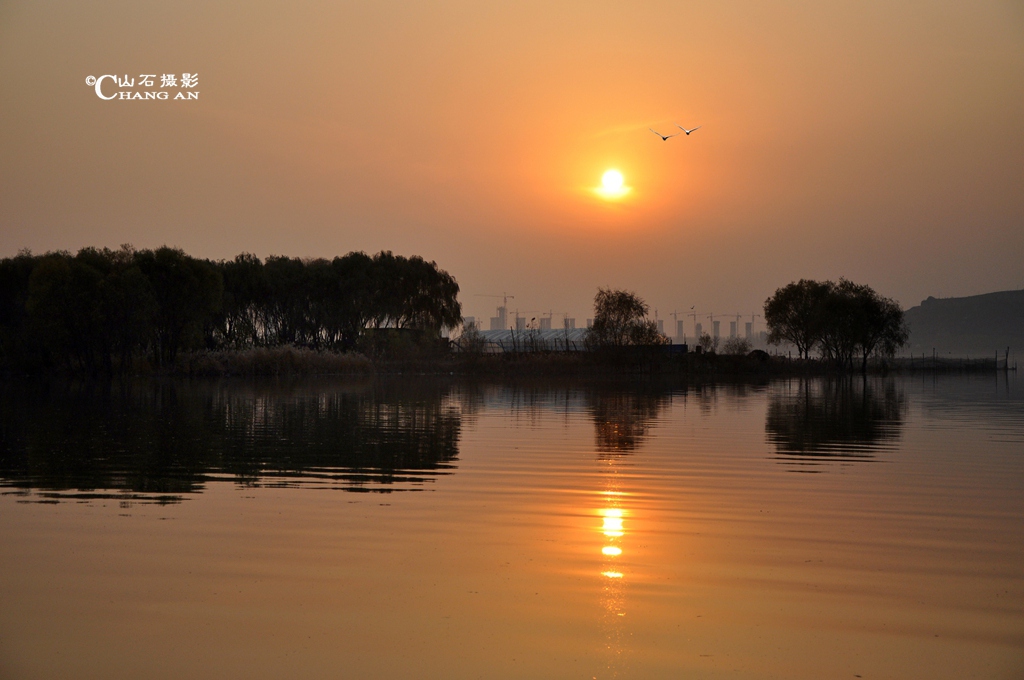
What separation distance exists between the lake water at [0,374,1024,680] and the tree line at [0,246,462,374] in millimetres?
42123

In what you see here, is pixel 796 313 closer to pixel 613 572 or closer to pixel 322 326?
pixel 322 326

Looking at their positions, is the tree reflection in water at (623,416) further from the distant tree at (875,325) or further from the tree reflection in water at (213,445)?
the distant tree at (875,325)

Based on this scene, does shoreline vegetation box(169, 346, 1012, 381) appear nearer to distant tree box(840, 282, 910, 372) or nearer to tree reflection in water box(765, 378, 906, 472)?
distant tree box(840, 282, 910, 372)

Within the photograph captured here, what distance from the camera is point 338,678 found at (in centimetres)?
572

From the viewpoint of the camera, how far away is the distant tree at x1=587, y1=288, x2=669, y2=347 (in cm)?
7919

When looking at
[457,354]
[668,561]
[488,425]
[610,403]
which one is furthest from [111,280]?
[668,561]

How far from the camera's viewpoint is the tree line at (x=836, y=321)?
9150 centimetres

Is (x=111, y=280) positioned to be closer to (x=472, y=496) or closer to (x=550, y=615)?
(x=472, y=496)

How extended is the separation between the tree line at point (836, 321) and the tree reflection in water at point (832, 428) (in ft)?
185

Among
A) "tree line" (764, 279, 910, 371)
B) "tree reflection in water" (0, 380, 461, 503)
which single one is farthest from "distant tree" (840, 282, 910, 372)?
"tree reflection in water" (0, 380, 461, 503)

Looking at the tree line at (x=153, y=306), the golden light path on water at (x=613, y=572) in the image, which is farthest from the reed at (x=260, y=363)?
the golden light path on water at (x=613, y=572)

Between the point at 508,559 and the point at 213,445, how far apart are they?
11.2 m

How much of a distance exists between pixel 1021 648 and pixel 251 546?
6.50 metres

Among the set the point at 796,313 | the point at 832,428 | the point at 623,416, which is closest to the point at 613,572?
the point at 832,428
